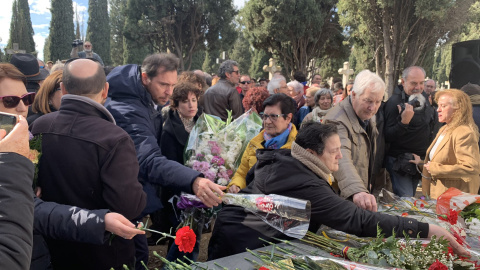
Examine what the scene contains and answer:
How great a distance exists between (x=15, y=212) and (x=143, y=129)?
1.56 metres

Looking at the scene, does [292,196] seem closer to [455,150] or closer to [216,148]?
[216,148]

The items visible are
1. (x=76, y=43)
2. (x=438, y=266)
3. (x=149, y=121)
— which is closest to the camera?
(x=438, y=266)

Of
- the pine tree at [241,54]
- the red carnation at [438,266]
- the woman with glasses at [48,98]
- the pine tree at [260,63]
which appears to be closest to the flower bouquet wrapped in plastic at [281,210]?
the red carnation at [438,266]

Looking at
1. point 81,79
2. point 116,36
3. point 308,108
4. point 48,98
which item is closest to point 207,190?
point 81,79

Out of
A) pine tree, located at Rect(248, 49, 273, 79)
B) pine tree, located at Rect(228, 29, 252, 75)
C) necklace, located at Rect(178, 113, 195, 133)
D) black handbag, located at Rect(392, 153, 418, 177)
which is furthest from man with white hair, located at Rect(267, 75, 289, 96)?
pine tree, located at Rect(228, 29, 252, 75)

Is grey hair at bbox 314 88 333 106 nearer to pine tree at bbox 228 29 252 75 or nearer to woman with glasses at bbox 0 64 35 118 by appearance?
woman with glasses at bbox 0 64 35 118

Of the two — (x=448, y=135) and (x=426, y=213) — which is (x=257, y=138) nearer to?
(x=426, y=213)

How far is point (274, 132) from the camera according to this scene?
3.36 meters

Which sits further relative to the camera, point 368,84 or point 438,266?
point 368,84

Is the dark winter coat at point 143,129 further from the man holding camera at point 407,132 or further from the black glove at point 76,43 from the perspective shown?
the black glove at point 76,43

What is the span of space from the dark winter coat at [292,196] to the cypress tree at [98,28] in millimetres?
42397

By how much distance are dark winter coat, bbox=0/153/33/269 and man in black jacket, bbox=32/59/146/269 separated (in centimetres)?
79

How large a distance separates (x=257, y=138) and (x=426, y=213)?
4.71ft

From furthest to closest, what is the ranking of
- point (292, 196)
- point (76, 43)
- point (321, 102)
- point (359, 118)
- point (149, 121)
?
point (76, 43)
point (321, 102)
point (359, 118)
point (149, 121)
point (292, 196)
